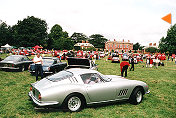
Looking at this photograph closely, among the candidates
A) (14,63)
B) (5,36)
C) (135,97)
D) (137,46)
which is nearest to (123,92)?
(135,97)

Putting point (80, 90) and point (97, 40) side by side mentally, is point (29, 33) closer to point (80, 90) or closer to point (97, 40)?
point (80, 90)

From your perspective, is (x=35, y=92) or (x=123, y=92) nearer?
(x=35, y=92)

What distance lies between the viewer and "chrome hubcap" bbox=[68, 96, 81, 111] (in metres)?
4.69

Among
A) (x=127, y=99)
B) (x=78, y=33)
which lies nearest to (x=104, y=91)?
(x=127, y=99)

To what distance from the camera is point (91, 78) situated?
17.2 feet

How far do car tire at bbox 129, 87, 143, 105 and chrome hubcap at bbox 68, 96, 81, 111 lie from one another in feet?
7.04

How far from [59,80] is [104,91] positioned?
157 centimetres

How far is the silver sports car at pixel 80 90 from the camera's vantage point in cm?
442

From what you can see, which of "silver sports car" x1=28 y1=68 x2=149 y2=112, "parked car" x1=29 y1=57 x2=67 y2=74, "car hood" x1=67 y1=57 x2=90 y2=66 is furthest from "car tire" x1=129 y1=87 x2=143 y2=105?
"parked car" x1=29 y1=57 x2=67 y2=74

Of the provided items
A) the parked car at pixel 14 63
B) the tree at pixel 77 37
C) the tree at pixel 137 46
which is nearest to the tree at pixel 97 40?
the tree at pixel 77 37

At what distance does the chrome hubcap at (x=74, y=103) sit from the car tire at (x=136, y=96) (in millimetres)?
2147

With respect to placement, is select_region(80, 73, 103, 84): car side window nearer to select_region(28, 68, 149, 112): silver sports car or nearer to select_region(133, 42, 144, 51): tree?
select_region(28, 68, 149, 112): silver sports car

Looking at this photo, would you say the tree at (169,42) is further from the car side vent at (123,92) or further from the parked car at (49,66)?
the car side vent at (123,92)

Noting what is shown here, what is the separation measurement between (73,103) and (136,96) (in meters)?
2.56
